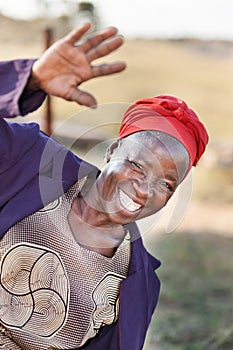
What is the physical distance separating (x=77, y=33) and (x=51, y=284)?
73 cm

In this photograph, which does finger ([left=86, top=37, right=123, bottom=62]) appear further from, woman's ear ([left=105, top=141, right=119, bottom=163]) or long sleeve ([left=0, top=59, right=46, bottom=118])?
woman's ear ([left=105, top=141, right=119, bottom=163])

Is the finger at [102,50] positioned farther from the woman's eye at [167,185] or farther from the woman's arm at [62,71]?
the woman's eye at [167,185]

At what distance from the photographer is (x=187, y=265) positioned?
579 centimetres

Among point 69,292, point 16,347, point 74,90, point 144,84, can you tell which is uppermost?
point 74,90

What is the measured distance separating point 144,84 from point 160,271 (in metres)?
5.40

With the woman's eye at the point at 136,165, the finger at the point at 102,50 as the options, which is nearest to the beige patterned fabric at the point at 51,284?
the woman's eye at the point at 136,165

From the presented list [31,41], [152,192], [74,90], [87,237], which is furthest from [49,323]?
[31,41]

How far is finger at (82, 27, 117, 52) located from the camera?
1.87 metres

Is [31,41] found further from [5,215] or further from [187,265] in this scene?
[5,215]

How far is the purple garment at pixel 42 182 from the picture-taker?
201 centimetres

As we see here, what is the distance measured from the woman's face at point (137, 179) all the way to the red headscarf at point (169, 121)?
4 centimetres

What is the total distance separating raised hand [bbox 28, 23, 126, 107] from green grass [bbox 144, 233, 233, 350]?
2.44 m

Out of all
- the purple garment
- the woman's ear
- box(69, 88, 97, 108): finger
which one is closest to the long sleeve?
the purple garment

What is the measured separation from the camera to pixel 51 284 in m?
2.17
